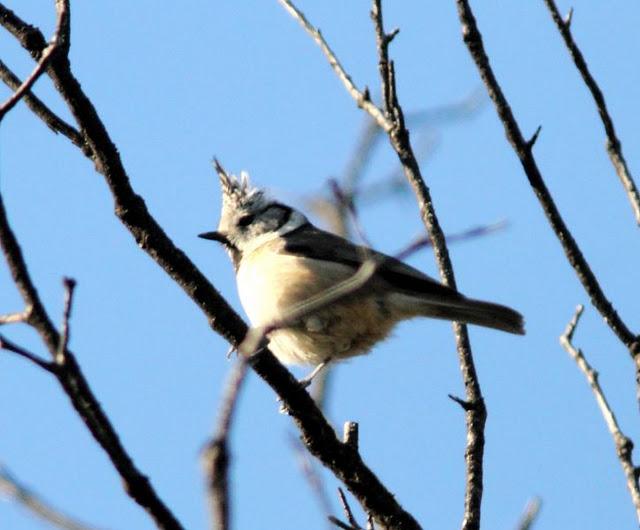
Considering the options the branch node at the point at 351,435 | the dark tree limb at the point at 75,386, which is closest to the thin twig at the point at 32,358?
the dark tree limb at the point at 75,386

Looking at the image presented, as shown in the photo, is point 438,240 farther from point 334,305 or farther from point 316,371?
point 316,371

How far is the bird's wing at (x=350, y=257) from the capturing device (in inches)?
197

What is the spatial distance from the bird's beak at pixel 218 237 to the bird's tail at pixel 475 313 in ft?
5.90

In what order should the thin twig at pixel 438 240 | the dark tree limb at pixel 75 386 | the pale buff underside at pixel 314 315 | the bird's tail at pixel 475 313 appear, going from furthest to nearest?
the pale buff underside at pixel 314 315 < the bird's tail at pixel 475 313 < the thin twig at pixel 438 240 < the dark tree limb at pixel 75 386

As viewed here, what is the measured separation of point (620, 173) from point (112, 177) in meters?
1.42

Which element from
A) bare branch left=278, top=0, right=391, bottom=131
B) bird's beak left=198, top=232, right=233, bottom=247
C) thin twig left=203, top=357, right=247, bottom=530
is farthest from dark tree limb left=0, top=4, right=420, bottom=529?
bird's beak left=198, top=232, right=233, bottom=247

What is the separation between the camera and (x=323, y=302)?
159 cm

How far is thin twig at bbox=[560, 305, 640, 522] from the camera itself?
2.80m

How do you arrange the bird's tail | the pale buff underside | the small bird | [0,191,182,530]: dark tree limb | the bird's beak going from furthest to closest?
the bird's beak
the pale buff underside
the small bird
the bird's tail
[0,191,182,530]: dark tree limb

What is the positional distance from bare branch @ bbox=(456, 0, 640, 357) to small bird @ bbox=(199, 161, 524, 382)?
62.7 inches

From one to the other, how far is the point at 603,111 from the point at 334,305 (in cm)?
200

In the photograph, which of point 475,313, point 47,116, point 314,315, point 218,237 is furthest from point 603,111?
point 218,237

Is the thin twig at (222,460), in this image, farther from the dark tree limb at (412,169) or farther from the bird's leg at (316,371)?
the bird's leg at (316,371)

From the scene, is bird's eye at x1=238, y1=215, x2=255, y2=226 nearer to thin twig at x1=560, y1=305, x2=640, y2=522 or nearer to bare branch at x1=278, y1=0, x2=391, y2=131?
bare branch at x1=278, y1=0, x2=391, y2=131
